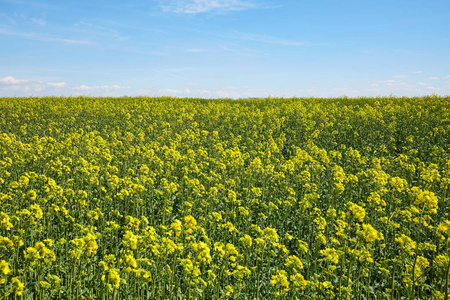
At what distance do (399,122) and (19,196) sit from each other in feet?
68.6

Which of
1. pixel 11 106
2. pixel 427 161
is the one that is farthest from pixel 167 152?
pixel 11 106

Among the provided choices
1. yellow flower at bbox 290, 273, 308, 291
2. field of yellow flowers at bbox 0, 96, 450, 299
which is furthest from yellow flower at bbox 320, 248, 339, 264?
yellow flower at bbox 290, 273, 308, 291

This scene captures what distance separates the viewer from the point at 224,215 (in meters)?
7.67

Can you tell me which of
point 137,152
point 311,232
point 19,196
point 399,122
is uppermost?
point 399,122

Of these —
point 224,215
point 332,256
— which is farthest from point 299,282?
point 224,215

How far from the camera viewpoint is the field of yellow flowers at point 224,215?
4637mm

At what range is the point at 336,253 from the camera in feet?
16.0

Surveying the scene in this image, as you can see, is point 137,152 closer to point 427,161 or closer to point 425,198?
point 425,198

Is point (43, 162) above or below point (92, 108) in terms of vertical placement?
below

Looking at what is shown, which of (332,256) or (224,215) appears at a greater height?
(332,256)

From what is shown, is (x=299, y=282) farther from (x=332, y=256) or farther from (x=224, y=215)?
(x=224, y=215)

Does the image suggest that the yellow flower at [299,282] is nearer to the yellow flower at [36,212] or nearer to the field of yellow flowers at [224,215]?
the field of yellow flowers at [224,215]

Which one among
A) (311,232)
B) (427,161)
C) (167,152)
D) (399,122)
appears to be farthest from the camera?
(399,122)

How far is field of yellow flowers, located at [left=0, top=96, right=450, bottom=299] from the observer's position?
464cm
